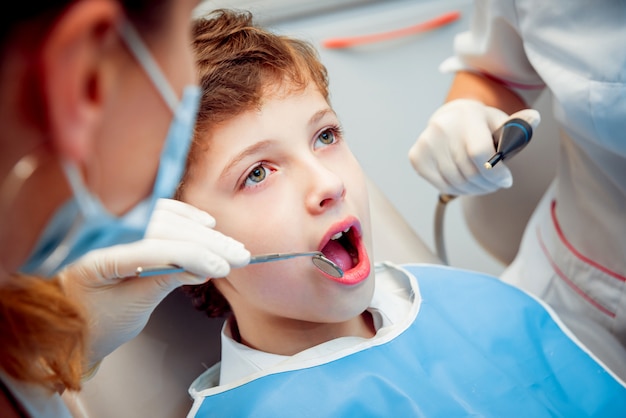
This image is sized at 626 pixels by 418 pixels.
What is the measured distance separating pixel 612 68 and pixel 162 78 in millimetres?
740

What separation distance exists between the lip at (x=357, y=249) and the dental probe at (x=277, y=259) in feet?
0.05

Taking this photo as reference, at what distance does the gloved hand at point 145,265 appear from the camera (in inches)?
33.3

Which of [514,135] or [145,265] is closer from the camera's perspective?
[145,265]

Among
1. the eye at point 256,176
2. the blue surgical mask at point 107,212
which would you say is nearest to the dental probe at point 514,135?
the eye at point 256,176

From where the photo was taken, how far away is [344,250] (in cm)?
106

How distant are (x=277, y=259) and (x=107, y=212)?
1.41ft

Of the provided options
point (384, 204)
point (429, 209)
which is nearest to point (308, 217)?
point (384, 204)

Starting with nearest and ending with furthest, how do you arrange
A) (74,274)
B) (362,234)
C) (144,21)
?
(144,21), (74,274), (362,234)

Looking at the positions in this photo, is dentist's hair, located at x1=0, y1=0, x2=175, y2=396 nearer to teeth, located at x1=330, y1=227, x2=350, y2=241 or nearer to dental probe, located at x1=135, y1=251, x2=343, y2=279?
dental probe, located at x1=135, y1=251, x2=343, y2=279

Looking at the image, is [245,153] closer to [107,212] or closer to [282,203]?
[282,203]

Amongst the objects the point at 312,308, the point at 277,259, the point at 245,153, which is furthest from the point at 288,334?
the point at 245,153

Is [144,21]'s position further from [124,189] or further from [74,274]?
[74,274]

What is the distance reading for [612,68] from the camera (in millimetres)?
1001

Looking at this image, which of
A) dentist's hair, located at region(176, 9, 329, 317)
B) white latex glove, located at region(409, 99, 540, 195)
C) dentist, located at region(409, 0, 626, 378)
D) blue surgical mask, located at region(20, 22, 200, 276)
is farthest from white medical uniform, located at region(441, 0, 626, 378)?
blue surgical mask, located at region(20, 22, 200, 276)
